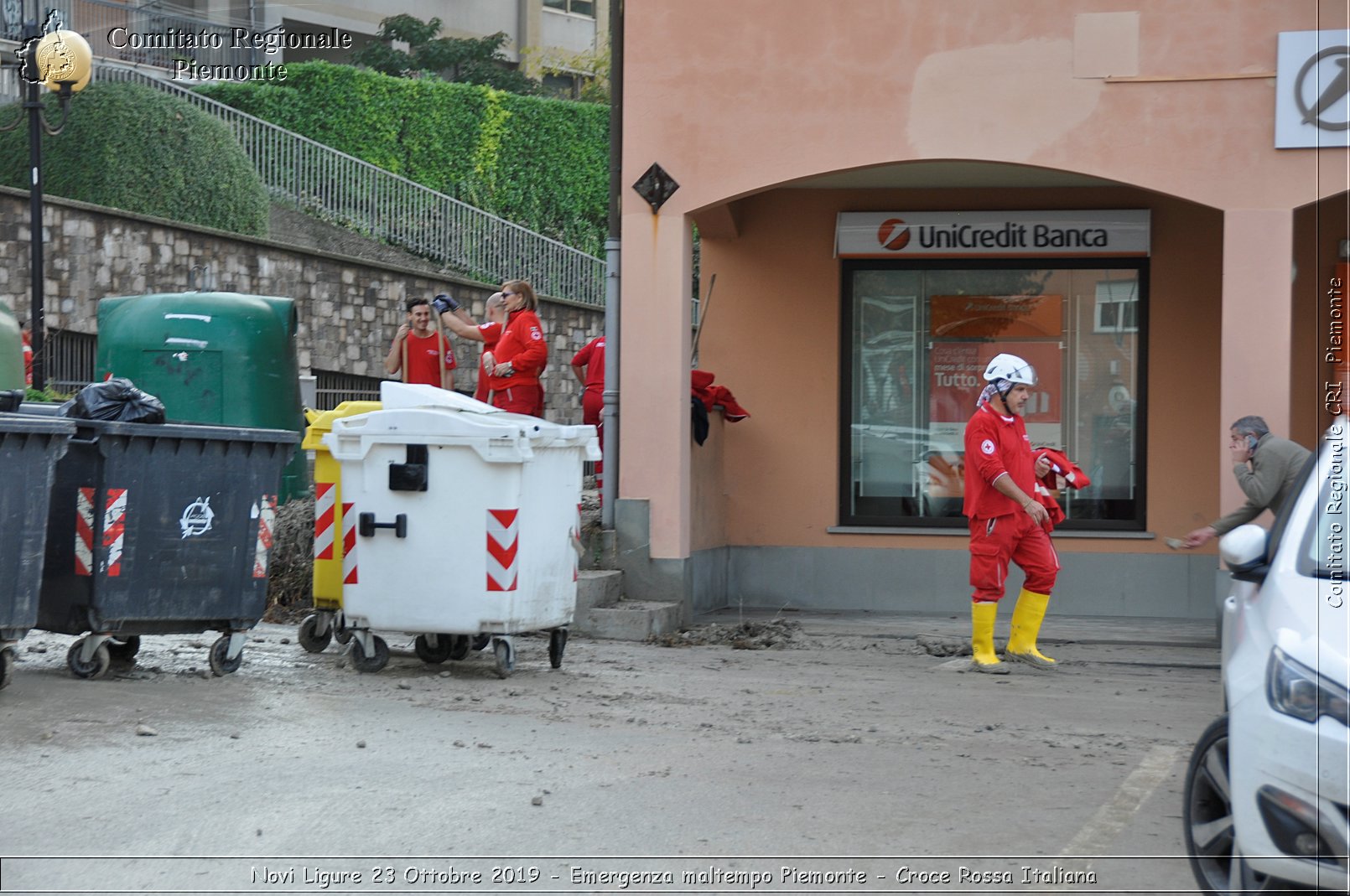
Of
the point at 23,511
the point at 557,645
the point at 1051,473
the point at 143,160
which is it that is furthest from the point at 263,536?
the point at 143,160

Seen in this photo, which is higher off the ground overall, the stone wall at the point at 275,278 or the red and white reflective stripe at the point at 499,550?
the stone wall at the point at 275,278

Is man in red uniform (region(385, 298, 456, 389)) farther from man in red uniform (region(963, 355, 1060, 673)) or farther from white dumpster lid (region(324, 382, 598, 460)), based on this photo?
man in red uniform (region(963, 355, 1060, 673))

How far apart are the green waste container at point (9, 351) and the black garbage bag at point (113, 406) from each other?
3.58m

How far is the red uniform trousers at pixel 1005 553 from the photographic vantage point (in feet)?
31.4

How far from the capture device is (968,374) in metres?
13.3

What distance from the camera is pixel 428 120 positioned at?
31812mm

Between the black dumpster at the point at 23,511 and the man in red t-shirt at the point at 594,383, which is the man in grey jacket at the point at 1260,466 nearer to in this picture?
the man in red t-shirt at the point at 594,383

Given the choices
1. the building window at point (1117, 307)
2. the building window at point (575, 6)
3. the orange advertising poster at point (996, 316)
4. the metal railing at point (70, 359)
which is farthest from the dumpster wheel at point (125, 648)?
the building window at point (575, 6)

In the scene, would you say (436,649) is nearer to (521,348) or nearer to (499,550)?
(499,550)

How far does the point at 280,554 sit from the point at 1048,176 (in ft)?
20.8

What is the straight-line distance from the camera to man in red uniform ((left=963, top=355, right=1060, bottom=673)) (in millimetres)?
9531

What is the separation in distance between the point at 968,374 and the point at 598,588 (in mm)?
4121

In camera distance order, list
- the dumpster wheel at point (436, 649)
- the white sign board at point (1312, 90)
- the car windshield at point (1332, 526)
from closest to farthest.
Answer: the car windshield at point (1332, 526)
the dumpster wheel at point (436, 649)
the white sign board at point (1312, 90)

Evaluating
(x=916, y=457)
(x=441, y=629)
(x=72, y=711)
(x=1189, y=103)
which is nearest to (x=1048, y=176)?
(x=1189, y=103)
